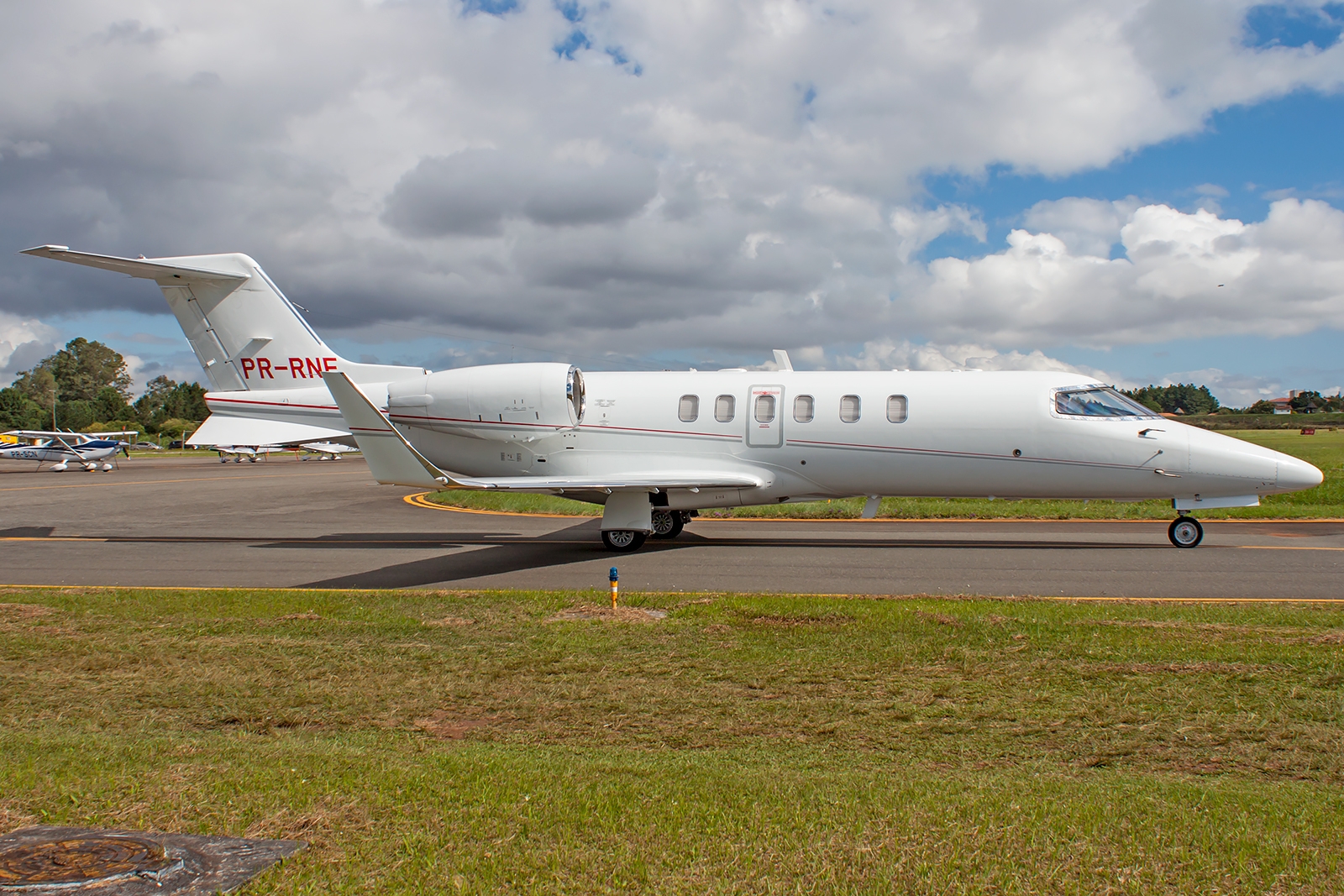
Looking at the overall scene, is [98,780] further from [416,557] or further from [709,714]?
[416,557]

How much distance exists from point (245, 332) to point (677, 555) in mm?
10123

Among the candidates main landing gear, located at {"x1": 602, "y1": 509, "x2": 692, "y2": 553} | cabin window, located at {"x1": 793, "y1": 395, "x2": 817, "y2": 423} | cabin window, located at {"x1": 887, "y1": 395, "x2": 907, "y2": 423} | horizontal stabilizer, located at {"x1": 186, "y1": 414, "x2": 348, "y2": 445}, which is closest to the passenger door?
cabin window, located at {"x1": 793, "y1": 395, "x2": 817, "y2": 423}

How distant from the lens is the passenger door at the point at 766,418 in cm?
1587

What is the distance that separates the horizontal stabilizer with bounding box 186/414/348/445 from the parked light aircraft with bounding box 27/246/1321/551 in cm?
3

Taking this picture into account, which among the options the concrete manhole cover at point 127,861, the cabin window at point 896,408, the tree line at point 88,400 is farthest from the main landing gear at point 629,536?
the tree line at point 88,400

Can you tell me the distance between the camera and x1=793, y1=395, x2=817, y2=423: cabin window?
15781 millimetres

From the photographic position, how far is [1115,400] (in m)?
15.3

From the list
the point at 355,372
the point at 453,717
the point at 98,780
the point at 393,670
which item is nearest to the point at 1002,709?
the point at 453,717

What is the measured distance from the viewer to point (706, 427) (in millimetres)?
16234

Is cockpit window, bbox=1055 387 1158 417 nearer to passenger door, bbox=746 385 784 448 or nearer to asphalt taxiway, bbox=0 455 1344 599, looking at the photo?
asphalt taxiway, bbox=0 455 1344 599

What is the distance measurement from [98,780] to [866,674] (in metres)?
5.47

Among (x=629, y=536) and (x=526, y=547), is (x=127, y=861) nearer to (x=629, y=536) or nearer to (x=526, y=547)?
(x=629, y=536)

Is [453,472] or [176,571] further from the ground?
[453,472]

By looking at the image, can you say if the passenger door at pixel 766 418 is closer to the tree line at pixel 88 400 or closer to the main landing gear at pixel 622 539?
the main landing gear at pixel 622 539
